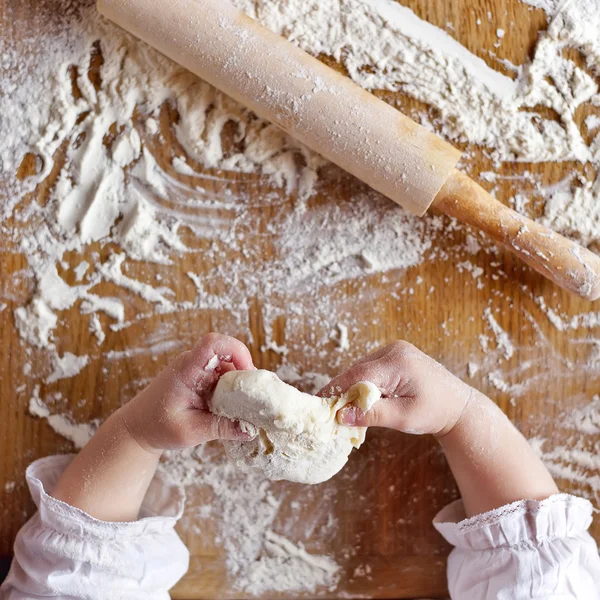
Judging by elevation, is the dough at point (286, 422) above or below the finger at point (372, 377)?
below

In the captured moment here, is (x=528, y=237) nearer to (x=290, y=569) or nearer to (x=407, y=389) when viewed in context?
(x=407, y=389)

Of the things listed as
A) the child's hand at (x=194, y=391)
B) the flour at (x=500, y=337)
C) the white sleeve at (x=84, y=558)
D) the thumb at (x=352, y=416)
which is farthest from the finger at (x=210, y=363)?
the flour at (x=500, y=337)

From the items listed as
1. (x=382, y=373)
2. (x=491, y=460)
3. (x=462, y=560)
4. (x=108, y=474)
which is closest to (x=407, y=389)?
(x=382, y=373)

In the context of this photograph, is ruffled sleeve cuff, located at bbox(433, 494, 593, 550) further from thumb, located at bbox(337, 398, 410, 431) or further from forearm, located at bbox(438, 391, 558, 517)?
thumb, located at bbox(337, 398, 410, 431)

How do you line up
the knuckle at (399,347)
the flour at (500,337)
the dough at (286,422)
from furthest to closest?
the flour at (500,337)
the knuckle at (399,347)
the dough at (286,422)

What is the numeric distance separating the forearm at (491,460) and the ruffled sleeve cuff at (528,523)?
18 mm

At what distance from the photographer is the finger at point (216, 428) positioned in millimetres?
675

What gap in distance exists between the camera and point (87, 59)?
33.4 inches

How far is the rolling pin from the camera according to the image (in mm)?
775

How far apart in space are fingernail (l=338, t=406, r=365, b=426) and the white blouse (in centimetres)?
23

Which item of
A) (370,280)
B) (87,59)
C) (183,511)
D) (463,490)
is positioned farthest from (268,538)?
(87,59)

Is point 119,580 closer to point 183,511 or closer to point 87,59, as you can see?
point 183,511

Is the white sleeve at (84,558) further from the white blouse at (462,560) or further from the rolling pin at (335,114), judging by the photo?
the rolling pin at (335,114)

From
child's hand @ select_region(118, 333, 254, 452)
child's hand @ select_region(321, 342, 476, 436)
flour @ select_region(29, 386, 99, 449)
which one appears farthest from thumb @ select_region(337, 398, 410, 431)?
flour @ select_region(29, 386, 99, 449)
